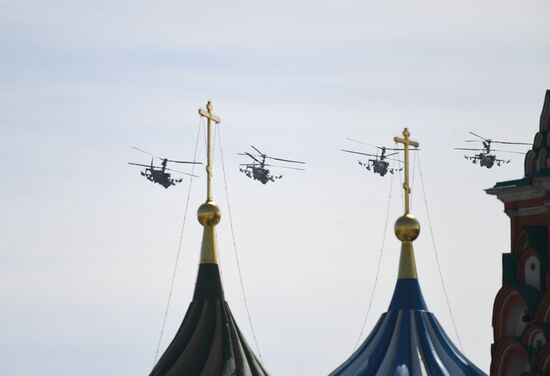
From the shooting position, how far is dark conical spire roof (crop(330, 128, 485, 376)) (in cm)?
4691

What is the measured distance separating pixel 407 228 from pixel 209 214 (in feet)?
17.4

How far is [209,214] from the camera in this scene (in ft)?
162

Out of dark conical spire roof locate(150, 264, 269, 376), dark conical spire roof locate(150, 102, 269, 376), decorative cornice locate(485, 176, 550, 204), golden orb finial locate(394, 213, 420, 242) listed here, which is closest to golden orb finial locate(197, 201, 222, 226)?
dark conical spire roof locate(150, 102, 269, 376)

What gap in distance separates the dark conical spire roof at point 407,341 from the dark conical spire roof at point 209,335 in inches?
106

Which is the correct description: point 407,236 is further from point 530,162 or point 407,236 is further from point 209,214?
point 530,162

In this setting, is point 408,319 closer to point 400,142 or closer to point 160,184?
point 400,142

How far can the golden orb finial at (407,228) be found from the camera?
48656 millimetres

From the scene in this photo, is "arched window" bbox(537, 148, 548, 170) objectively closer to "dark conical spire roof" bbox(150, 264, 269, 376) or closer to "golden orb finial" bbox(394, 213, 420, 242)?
"golden orb finial" bbox(394, 213, 420, 242)

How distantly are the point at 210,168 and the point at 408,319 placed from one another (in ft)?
22.7

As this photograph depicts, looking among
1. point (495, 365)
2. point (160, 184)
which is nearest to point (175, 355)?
point (495, 365)

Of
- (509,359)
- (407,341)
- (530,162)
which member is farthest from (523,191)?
(407,341)

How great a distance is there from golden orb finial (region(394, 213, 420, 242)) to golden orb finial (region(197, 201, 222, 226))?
4.82m

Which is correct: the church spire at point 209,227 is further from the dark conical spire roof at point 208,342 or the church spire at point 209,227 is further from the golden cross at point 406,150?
the golden cross at point 406,150

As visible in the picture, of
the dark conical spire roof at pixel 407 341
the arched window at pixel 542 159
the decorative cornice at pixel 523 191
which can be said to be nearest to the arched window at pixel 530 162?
the arched window at pixel 542 159
